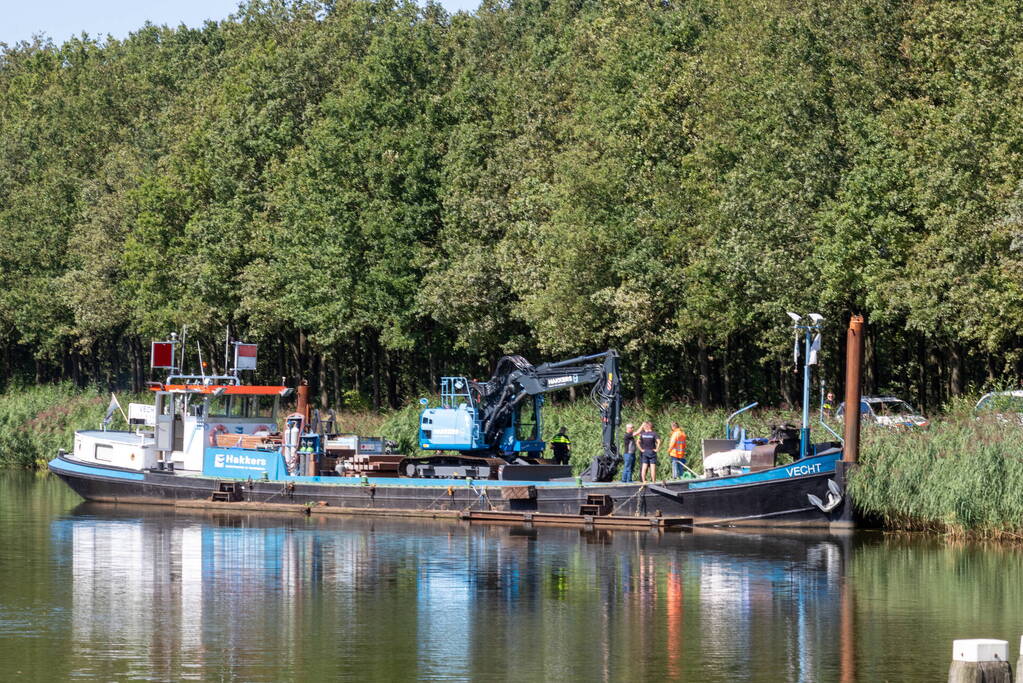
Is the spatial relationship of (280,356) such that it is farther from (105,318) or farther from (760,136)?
(760,136)

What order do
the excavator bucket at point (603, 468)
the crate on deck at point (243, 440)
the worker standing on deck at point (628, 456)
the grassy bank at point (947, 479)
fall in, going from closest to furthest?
the grassy bank at point (947, 479)
the excavator bucket at point (603, 468)
the worker standing on deck at point (628, 456)
the crate on deck at point (243, 440)

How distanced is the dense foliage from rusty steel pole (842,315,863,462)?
7.97m

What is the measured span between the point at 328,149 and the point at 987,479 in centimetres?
4418

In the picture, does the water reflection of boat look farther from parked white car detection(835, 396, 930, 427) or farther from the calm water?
parked white car detection(835, 396, 930, 427)

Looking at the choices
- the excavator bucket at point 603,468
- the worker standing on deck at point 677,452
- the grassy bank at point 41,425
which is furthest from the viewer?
the grassy bank at point 41,425

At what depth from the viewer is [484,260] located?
68.5 m

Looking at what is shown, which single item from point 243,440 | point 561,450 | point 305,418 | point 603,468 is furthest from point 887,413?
point 243,440

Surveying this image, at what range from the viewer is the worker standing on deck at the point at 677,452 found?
47.6 m

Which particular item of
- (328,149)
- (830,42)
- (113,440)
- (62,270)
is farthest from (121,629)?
(62,270)

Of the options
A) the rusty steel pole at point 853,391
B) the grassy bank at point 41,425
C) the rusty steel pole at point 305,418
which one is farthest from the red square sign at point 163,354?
the rusty steel pole at point 853,391

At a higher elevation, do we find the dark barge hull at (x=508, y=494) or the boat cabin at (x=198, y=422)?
the boat cabin at (x=198, y=422)

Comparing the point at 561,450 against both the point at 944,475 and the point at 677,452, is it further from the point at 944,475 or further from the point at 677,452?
the point at 944,475

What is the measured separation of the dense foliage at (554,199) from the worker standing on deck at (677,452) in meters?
9.31

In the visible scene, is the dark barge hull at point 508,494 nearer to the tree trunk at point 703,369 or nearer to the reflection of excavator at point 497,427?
the reflection of excavator at point 497,427
